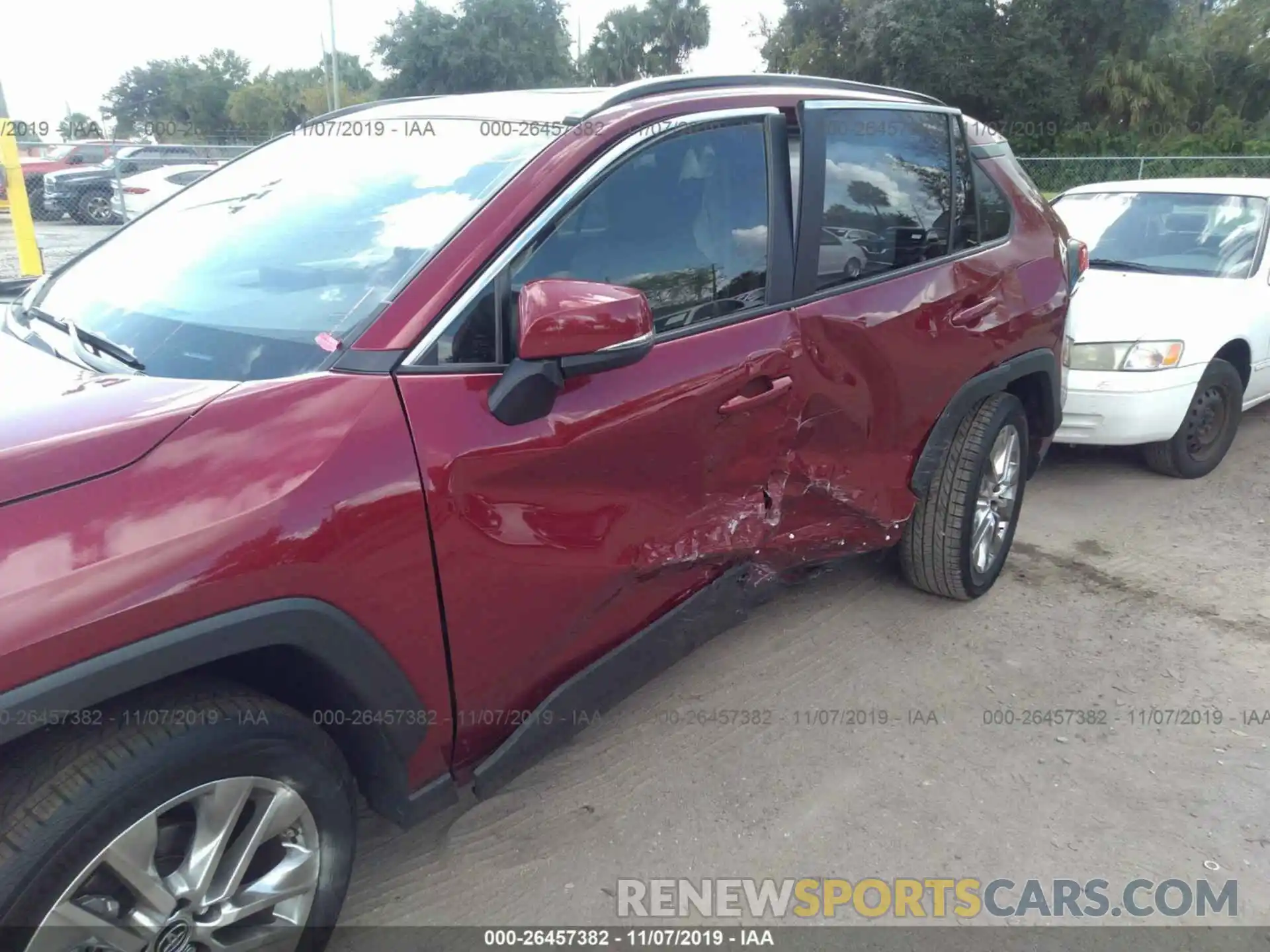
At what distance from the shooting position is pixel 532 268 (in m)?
2.23

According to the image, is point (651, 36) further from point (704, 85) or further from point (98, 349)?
point (98, 349)

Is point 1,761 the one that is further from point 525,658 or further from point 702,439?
point 702,439

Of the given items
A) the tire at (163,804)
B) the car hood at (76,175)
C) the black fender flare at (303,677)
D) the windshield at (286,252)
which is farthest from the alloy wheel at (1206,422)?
the car hood at (76,175)

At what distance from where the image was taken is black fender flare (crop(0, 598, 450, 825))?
1477 millimetres

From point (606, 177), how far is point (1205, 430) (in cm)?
465

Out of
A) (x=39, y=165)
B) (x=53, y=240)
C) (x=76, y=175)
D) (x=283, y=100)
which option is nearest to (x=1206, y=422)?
(x=53, y=240)

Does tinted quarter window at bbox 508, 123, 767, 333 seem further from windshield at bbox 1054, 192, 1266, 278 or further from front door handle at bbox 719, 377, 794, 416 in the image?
windshield at bbox 1054, 192, 1266, 278

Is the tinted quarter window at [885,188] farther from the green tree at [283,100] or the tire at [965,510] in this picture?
the green tree at [283,100]

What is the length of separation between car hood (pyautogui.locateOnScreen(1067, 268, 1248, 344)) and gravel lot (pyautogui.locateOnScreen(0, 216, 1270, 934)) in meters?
1.49

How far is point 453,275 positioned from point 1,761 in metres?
1.24

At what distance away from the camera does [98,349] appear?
215 cm

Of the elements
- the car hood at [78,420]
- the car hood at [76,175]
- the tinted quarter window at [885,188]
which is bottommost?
the car hood at [78,420]

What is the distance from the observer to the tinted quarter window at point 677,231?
2344 mm

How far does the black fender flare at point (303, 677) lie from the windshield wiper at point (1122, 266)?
554cm
